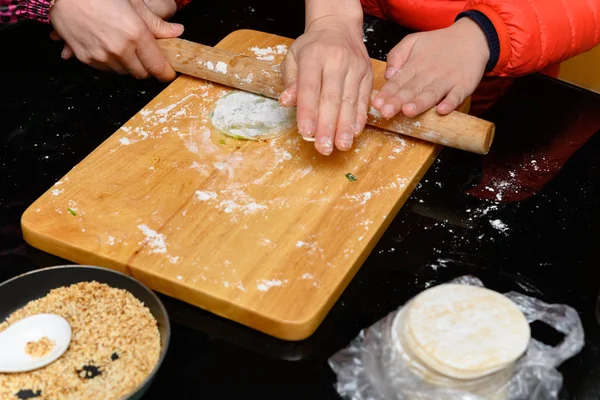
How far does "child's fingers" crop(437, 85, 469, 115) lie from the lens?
123cm

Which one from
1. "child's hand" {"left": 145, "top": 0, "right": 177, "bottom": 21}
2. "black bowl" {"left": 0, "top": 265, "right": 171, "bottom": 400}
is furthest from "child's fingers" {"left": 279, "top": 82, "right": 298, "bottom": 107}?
"child's hand" {"left": 145, "top": 0, "right": 177, "bottom": 21}

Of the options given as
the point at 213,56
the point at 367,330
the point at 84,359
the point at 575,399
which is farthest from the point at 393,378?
the point at 213,56

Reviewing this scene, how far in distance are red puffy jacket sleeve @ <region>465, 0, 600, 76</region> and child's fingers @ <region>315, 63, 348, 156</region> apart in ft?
1.25

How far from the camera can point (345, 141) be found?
1.16 metres

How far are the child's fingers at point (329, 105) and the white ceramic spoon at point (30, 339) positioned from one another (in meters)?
0.51

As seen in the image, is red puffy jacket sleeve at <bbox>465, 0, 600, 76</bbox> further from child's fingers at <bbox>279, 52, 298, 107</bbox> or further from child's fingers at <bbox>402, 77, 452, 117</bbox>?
child's fingers at <bbox>279, 52, 298, 107</bbox>

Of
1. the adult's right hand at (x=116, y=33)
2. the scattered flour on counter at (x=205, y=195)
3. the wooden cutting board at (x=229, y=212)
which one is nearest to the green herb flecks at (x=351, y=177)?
the wooden cutting board at (x=229, y=212)

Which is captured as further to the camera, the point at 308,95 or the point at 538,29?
the point at 538,29

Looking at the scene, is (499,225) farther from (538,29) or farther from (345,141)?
(538,29)

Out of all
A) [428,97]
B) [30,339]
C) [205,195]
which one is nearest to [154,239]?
[205,195]

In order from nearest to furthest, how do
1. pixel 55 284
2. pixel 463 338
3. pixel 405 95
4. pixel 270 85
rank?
1. pixel 463 338
2. pixel 55 284
3. pixel 405 95
4. pixel 270 85

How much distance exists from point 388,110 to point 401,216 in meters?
0.20

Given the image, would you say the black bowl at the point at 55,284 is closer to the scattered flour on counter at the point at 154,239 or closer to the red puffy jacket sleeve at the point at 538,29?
the scattered flour on counter at the point at 154,239

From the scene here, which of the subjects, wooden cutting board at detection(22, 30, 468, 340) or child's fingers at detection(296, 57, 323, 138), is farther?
child's fingers at detection(296, 57, 323, 138)
